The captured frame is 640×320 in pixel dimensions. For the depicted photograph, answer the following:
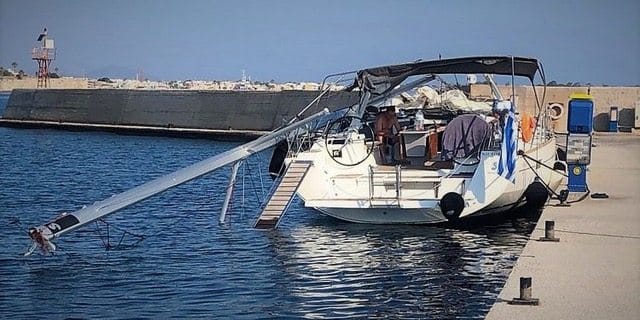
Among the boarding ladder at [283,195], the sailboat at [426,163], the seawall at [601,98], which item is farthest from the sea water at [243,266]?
the seawall at [601,98]

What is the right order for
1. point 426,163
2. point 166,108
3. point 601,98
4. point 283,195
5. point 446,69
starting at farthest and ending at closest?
point 166,108
point 601,98
point 426,163
point 446,69
point 283,195

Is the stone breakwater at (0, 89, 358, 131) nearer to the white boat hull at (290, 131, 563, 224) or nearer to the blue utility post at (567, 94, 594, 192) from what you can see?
the blue utility post at (567, 94, 594, 192)

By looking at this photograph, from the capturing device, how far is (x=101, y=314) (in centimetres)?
1193

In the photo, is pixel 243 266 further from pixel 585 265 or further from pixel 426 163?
pixel 426 163

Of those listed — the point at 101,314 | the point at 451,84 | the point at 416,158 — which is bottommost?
the point at 101,314

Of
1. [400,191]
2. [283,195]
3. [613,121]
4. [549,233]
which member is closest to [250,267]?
[283,195]

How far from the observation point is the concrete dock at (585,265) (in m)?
9.75

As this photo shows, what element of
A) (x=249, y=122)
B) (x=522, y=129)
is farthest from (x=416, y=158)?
(x=249, y=122)

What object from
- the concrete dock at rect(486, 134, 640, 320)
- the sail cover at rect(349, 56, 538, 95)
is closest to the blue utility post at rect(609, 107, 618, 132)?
the concrete dock at rect(486, 134, 640, 320)

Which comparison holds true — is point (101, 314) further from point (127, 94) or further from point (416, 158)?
point (127, 94)

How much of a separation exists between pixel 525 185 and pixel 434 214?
2.36 meters

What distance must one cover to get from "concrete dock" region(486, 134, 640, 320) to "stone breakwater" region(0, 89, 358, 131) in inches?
1292

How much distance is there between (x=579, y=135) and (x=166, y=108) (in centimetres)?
4547

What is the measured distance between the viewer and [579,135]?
1886 centimetres
